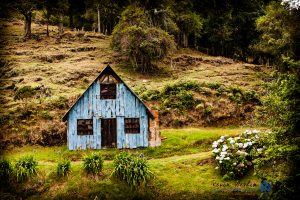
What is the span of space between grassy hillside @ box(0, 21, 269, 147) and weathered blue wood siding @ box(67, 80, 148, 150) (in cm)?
354

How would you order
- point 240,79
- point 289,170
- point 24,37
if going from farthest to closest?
point 24,37 < point 240,79 < point 289,170

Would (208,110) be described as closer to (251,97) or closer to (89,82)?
(251,97)

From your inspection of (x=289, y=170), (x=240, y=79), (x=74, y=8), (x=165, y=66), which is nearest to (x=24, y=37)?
(x=74, y=8)

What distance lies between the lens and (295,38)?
39312 mm

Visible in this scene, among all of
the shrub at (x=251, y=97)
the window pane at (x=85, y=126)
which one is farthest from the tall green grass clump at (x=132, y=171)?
the shrub at (x=251, y=97)

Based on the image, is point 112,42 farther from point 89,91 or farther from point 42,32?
point 89,91

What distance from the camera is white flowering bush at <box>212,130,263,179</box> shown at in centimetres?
2425

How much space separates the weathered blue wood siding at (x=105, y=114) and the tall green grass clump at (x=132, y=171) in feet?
17.8

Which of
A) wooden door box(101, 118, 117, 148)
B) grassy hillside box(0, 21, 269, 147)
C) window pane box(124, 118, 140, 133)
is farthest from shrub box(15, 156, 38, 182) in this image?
window pane box(124, 118, 140, 133)

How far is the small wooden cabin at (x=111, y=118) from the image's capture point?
3003 cm

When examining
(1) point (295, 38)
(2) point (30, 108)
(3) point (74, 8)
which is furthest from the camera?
(3) point (74, 8)

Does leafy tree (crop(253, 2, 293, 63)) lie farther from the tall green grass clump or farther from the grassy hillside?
the tall green grass clump

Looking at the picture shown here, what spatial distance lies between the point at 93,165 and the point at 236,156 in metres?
9.17

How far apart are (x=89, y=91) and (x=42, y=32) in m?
37.3
